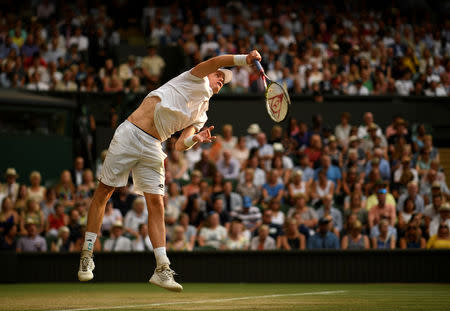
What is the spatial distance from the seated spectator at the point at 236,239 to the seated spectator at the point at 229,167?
2.46 metres

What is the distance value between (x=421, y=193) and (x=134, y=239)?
18.3ft

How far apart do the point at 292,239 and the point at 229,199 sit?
1714 millimetres

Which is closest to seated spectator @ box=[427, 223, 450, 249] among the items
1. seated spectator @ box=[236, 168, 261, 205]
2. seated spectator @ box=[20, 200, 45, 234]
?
seated spectator @ box=[236, 168, 261, 205]

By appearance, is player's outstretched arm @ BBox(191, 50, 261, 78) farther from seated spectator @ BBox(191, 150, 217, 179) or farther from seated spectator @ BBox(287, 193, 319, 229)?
seated spectator @ BBox(191, 150, 217, 179)

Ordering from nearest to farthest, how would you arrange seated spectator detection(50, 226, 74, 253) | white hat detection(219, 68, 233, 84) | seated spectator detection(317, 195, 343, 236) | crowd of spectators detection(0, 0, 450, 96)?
white hat detection(219, 68, 233, 84)
seated spectator detection(50, 226, 74, 253)
seated spectator detection(317, 195, 343, 236)
crowd of spectators detection(0, 0, 450, 96)

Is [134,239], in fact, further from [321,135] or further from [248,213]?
[321,135]

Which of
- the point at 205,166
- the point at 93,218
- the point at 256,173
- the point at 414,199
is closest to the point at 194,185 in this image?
the point at 205,166

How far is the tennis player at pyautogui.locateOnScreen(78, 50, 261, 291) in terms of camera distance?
8.13 metres

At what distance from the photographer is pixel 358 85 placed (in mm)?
19719

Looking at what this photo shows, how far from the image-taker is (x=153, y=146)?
324 inches

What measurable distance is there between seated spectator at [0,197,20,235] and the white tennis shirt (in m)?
6.83

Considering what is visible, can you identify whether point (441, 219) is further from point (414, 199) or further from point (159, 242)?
point (159, 242)

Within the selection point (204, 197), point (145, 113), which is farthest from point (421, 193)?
point (145, 113)

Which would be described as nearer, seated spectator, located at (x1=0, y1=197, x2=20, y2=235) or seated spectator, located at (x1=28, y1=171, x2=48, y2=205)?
seated spectator, located at (x1=0, y1=197, x2=20, y2=235)
